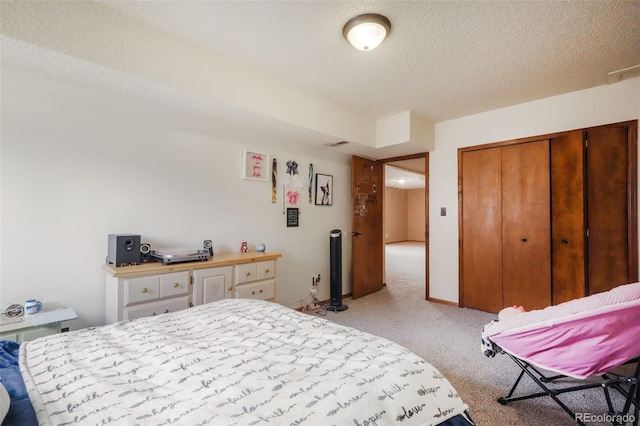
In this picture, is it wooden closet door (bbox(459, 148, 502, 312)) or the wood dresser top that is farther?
wooden closet door (bbox(459, 148, 502, 312))

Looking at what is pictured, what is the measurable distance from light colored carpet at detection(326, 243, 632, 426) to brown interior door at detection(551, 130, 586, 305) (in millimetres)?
854

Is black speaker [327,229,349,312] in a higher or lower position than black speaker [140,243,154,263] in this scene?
lower

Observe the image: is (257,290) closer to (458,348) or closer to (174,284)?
(174,284)

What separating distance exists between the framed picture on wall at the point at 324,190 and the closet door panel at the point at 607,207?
284 cm

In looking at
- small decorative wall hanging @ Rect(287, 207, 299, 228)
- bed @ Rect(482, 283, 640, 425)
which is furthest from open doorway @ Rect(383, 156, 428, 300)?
bed @ Rect(482, 283, 640, 425)

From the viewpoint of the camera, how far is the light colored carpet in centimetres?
175

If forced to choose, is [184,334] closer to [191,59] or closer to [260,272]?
[260,272]

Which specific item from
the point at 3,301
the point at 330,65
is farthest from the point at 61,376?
the point at 330,65

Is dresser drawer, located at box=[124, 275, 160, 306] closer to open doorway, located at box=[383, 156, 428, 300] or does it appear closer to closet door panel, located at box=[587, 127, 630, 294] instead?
closet door panel, located at box=[587, 127, 630, 294]

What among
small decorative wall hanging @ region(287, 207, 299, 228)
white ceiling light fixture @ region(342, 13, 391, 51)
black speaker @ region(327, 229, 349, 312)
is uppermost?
white ceiling light fixture @ region(342, 13, 391, 51)

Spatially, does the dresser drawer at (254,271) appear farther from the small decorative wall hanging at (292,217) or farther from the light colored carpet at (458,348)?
the light colored carpet at (458,348)

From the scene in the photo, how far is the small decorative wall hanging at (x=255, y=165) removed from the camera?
317cm

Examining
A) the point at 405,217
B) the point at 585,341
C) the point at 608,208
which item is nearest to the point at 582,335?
the point at 585,341

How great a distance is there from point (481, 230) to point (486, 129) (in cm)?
128
